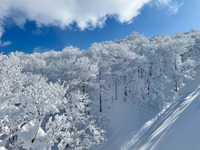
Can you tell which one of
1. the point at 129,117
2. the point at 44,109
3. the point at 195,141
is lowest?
the point at 129,117

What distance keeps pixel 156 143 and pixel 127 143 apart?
16.8 ft

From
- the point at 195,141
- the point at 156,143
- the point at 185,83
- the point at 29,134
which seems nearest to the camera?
the point at 29,134

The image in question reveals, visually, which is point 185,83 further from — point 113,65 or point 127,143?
point 127,143

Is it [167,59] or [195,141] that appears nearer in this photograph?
[195,141]

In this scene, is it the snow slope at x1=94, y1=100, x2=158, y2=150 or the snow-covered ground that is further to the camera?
the snow slope at x1=94, y1=100, x2=158, y2=150

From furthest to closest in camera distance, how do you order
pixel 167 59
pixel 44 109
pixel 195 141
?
pixel 167 59
pixel 195 141
pixel 44 109

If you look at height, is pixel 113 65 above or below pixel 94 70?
above

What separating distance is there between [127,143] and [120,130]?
354 cm

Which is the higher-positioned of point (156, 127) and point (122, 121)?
point (156, 127)

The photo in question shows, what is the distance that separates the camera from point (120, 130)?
20.1m

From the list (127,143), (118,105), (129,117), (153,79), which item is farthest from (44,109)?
(153,79)

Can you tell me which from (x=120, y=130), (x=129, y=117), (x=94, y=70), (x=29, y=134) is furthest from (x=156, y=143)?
(x=94, y=70)

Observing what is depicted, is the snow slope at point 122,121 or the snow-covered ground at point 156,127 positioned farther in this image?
the snow slope at point 122,121

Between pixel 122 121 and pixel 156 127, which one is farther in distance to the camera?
pixel 122 121
